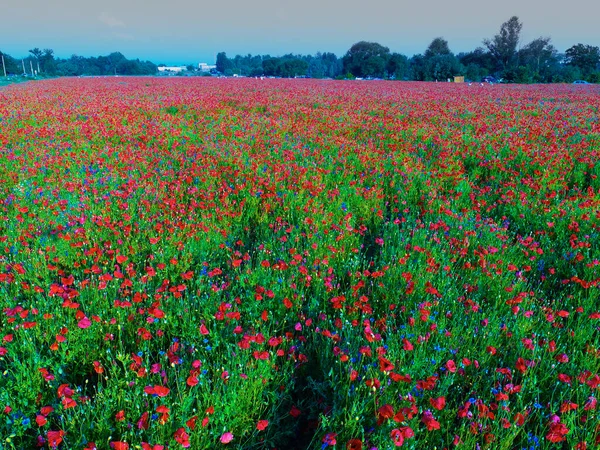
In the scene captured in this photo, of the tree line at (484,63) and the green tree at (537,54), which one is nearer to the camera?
the tree line at (484,63)

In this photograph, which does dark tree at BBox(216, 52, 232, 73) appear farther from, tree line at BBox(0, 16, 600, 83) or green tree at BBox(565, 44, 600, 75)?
green tree at BBox(565, 44, 600, 75)

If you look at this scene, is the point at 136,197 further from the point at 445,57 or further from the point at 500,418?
the point at 445,57

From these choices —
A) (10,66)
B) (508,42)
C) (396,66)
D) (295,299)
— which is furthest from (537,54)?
(10,66)

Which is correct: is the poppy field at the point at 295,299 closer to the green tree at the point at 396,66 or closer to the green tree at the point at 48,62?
the green tree at the point at 396,66

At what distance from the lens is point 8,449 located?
2.15 meters

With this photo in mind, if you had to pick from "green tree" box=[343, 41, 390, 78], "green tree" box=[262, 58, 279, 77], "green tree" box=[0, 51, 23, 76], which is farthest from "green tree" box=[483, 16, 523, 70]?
"green tree" box=[0, 51, 23, 76]

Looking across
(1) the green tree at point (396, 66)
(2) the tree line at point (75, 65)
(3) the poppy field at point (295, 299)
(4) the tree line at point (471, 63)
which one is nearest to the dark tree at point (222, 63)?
(2) the tree line at point (75, 65)

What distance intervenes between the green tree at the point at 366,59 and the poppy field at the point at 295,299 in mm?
90756

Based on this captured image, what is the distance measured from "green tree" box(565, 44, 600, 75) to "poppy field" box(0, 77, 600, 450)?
265ft

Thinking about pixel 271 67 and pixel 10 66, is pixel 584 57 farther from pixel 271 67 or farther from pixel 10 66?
pixel 10 66

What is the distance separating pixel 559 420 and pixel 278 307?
6.68 feet

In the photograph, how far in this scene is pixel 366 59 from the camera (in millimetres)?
95188

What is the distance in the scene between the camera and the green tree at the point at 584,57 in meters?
71.2

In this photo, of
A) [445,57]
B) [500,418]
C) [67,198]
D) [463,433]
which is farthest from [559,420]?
[445,57]
